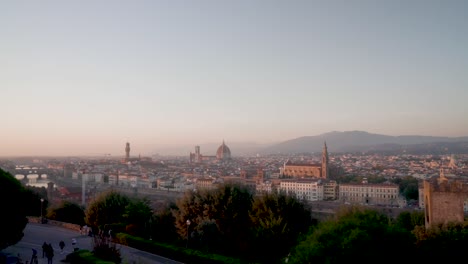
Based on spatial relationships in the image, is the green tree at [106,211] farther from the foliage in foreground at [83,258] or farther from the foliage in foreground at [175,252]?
the foliage in foreground at [83,258]

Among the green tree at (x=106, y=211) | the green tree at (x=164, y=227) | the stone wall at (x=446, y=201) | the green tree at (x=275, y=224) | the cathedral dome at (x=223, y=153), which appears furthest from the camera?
the cathedral dome at (x=223, y=153)

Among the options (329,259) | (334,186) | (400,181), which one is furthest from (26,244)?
(400,181)

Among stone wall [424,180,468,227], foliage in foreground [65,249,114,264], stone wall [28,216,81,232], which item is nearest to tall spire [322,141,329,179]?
stone wall [424,180,468,227]

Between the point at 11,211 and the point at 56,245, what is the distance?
2788 mm

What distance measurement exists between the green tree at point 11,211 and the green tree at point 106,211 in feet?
19.5

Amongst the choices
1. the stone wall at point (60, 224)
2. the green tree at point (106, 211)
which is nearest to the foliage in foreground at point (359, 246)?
the green tree at point (106, 211)

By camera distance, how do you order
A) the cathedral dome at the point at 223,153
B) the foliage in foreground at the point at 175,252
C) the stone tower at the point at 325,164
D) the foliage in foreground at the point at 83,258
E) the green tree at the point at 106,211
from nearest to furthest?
the foliage in foreground at the point at 83,258
the foliage in foreground at the point at 175,252
the green tree at the point at 106,211
the stone tower at the point at 325,164
the cathedral dome at the point at 223,153

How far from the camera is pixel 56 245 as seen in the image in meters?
14.9

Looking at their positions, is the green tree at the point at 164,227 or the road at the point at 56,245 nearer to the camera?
the road at the point at 56,245

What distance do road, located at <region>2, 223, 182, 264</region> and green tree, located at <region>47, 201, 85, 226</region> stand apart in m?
1.99

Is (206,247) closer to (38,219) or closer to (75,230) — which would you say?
(75,230)

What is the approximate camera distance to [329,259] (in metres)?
9.40

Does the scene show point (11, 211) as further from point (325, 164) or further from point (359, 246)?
point (325, 164)

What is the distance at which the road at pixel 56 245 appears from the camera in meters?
12.9
